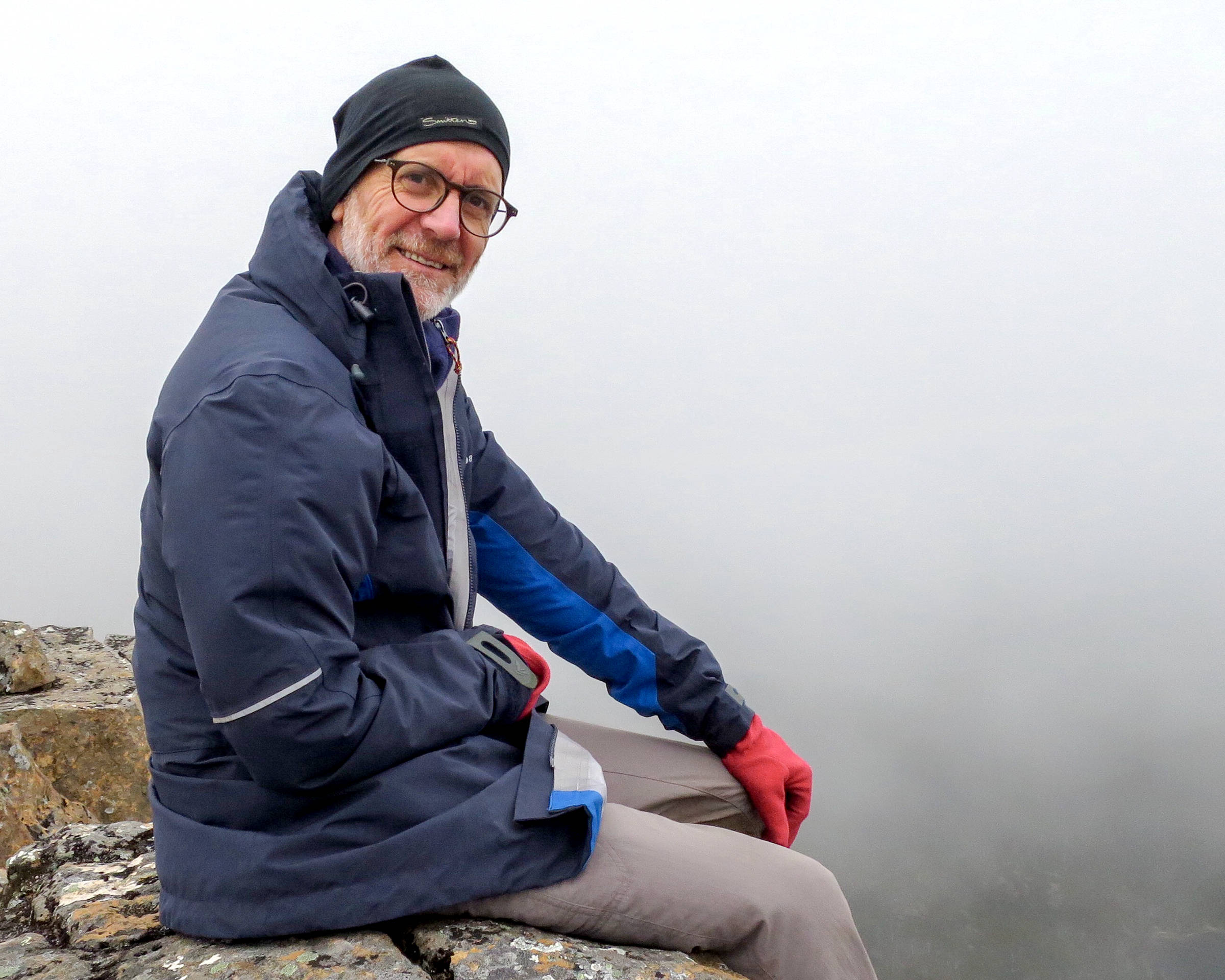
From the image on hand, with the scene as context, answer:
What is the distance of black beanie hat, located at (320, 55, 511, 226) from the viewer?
3.38m

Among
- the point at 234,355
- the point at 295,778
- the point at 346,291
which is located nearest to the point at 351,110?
the point at 346,291

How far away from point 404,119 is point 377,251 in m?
0.48

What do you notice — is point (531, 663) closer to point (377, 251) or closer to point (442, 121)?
point (377, 251)

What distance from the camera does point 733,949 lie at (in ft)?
9.82

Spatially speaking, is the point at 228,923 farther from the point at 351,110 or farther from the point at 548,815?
the point at 351,110

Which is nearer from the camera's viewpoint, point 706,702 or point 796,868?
point 796,868

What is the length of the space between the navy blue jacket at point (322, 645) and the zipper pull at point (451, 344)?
0.26 metres

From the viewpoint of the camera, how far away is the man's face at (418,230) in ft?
10.9

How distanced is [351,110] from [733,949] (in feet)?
10.3

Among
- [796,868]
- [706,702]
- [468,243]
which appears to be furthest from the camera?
[706,702]

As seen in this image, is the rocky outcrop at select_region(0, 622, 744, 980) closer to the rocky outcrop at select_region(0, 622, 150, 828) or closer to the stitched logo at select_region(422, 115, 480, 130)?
the rocky outcrop at select_region(0, 622, 150, 828)

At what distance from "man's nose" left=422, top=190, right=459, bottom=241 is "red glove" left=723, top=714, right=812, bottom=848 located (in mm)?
2234

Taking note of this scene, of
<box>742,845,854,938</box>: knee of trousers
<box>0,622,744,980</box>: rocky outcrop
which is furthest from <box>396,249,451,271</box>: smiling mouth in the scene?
<box>742,845,854,938</box>: knee of trousers

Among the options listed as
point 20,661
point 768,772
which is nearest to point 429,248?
point 768,772
